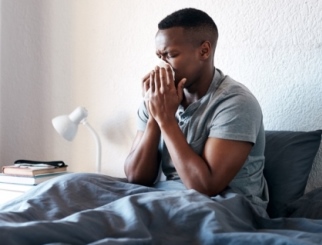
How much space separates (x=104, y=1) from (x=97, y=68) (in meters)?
0.30

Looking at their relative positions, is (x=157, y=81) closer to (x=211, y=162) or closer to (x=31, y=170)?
(x=211, y=162)

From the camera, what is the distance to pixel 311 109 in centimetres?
153

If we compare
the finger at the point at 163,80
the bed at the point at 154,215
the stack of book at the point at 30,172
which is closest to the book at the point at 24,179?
the stack of book at the point at 30,172

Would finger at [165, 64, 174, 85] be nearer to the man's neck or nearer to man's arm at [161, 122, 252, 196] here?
the man's neck

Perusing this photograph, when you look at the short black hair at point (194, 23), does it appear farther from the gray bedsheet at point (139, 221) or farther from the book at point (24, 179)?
the book at point (24, 179)

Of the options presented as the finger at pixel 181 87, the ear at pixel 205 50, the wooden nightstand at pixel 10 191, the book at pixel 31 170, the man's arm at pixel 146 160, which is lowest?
the wooden nightstand at pixel 10 191

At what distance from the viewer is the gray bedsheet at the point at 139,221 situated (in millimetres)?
723

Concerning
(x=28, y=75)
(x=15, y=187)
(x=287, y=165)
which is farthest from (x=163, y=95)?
(x=28, y=75)

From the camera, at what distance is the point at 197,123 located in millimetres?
1333

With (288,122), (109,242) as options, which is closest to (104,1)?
(288,122)

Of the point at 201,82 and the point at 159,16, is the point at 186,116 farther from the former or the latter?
the point at 159,16

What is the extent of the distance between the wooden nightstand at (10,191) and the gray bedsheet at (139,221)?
2.13 ft

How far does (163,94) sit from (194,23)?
0.24m

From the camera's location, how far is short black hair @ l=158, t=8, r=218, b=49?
138cm
